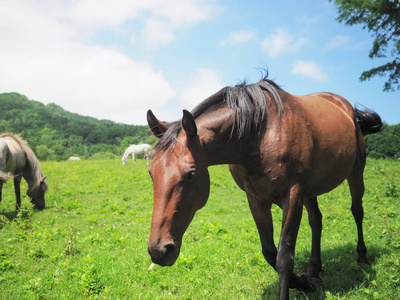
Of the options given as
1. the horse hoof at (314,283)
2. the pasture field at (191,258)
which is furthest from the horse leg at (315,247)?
the pasture field at (191,258)

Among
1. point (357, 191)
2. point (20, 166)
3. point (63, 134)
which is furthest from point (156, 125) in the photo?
point (63, 134)

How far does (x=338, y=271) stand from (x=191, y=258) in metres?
2.04

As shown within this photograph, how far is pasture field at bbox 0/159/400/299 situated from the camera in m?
3.26

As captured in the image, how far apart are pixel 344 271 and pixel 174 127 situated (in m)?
3.09

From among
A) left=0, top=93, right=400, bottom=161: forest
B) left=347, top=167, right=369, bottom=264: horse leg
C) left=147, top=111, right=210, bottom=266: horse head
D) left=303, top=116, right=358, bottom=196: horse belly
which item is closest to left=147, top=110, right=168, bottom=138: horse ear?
left=147, top=111, right=210, bottom=266: horse head

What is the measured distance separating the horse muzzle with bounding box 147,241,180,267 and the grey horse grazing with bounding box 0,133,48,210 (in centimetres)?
767

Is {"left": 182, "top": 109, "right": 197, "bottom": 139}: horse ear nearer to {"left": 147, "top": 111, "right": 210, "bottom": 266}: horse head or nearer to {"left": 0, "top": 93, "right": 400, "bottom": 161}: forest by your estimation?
{"left": 147, "top": 111, "right": 210, "bottom": 266}: horse head

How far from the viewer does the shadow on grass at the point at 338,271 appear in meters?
3.09

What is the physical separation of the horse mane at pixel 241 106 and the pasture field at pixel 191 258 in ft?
6.21

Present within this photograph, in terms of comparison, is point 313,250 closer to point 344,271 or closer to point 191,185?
point 344,271

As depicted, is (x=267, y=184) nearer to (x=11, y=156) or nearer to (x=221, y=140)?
(x=221, y=140)

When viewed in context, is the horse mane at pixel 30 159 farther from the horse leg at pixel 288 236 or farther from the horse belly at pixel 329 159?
the horse belly at pixel 329 159

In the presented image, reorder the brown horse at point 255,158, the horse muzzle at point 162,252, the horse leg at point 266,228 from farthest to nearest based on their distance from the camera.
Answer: the horse leg at point 266,228, the brown horse at point 255,158, the horse muzzle at point 162,252

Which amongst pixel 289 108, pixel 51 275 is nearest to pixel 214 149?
pixel 289 108
